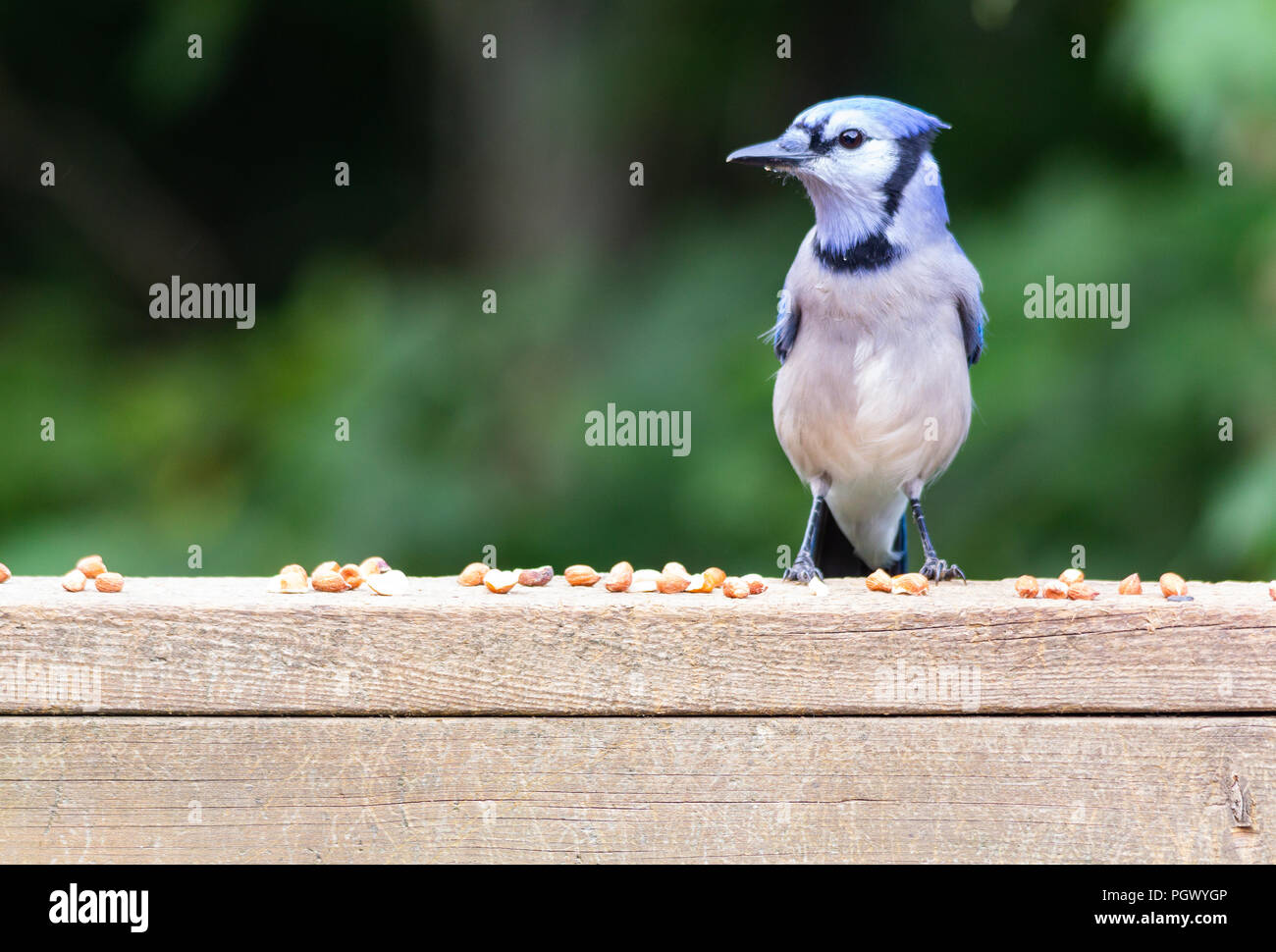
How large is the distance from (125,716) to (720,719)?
723 millimetres

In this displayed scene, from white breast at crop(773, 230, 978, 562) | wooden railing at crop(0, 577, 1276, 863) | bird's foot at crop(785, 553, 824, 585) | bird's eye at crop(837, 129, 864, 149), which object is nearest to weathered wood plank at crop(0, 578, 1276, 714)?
wooden railing at crop(0, 577, 1276, 863)

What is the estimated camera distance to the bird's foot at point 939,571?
2607 millimetres

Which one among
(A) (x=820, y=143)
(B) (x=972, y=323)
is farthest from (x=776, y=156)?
(B) (x=972, y=323)

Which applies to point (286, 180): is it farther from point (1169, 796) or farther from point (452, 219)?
point (1169, 796)

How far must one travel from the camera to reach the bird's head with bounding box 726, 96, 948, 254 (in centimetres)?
266

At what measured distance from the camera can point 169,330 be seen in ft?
18.9

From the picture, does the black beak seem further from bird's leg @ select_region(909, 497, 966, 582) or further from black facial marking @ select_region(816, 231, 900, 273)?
bird's leg @ select_region(909, 497, 966, 582)

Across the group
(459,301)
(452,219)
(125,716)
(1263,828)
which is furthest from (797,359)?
(452,219)

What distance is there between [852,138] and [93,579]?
1.44 metres

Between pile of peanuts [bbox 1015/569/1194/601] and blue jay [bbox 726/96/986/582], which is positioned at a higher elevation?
blue jay [bbox 726/96/986/582]

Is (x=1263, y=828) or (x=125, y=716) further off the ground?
(x=125, y=716)

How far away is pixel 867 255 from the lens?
109 inches

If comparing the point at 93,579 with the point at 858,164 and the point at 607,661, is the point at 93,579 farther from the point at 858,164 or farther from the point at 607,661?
the point at 858,164

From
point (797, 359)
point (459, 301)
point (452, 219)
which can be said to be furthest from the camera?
point (452, 219)
